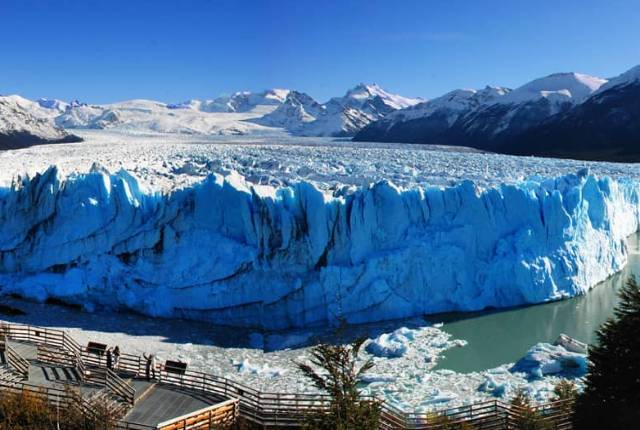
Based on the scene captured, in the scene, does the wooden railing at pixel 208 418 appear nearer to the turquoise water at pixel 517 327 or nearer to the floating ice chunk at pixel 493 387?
the floating ice chunk at pixel 493 387

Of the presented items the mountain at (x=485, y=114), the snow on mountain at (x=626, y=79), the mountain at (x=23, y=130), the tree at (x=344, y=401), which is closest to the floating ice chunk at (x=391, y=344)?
the tree at (x=344, y=401)

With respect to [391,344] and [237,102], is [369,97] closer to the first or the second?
[237,102]

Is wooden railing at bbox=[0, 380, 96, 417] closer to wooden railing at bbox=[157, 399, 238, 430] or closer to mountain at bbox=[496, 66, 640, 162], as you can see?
wooden railing at bbox=[157, 399, 238, 430]

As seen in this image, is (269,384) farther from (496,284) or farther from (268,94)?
(268,94)

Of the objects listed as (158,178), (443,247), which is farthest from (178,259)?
(443,247)

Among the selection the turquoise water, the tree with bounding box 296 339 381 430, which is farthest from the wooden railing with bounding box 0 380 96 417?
the turquoise water
